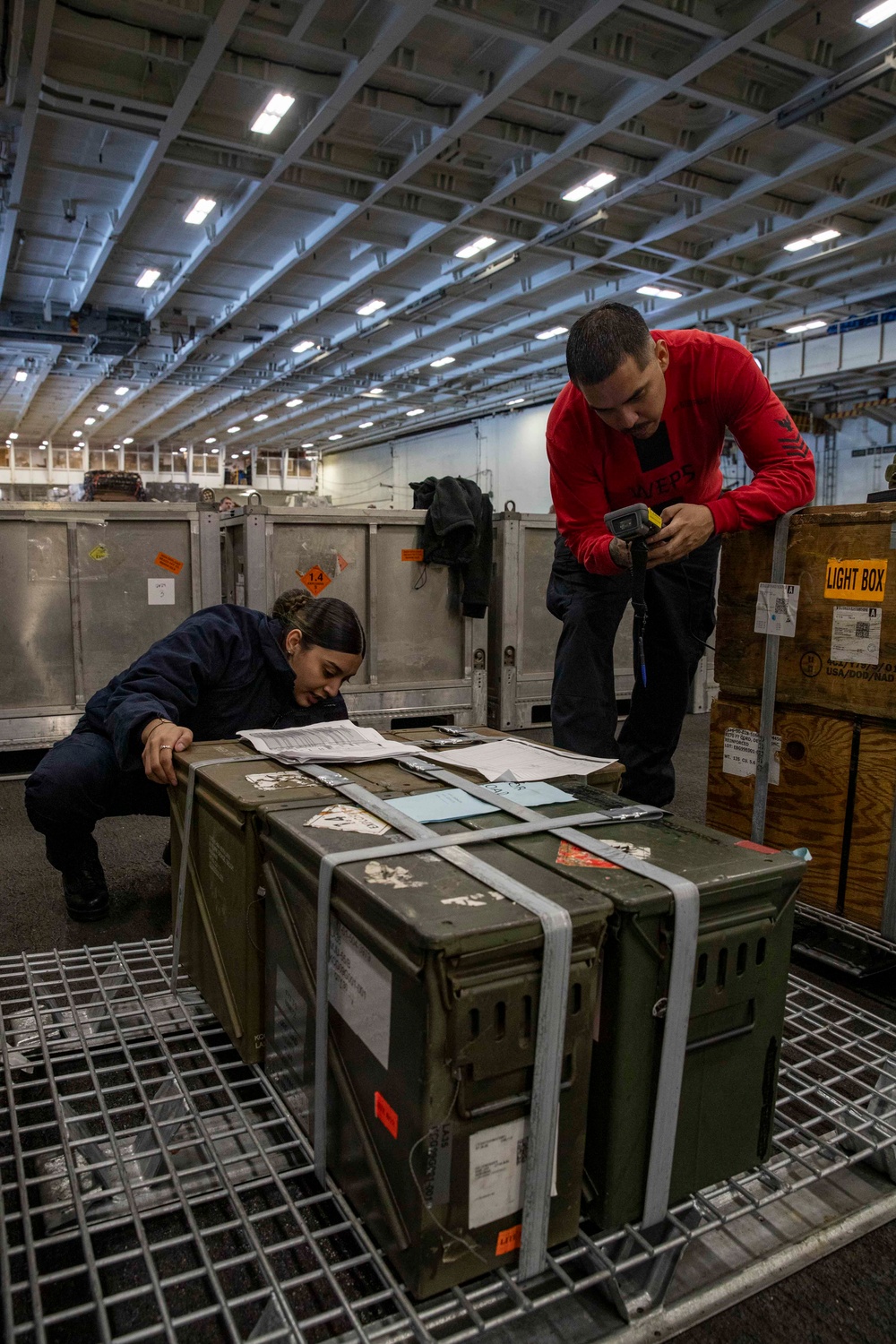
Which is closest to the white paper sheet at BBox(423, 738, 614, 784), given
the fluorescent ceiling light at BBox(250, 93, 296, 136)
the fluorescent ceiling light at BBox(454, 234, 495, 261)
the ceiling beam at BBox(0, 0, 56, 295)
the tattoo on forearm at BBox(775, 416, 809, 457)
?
the tattoo on forearm at BBox(775, 416, 809, 457)

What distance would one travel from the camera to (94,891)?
8.07 feet

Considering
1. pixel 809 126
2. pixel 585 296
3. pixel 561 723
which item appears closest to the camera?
pixel 561 723

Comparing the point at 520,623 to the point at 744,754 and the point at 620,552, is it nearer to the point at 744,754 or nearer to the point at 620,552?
the point at 744,754

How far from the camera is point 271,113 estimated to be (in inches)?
263

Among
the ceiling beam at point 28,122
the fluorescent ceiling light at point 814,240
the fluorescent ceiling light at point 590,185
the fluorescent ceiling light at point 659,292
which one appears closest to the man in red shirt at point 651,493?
the ceiling beam at point 28,122

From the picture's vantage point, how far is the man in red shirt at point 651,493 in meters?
1.98

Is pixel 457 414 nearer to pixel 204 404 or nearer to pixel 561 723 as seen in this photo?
pixel 204 404

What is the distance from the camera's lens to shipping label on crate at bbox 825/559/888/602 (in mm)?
1984

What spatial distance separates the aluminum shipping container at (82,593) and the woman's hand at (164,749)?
117 inches

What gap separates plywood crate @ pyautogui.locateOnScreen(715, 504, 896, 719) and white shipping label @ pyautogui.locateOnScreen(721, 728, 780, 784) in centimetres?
12

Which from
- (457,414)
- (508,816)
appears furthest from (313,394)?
(508,816)

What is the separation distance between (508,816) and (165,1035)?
33.7 inches

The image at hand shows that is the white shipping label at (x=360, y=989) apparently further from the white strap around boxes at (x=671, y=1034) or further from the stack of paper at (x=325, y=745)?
the stack of paper at (x=325, y=745)

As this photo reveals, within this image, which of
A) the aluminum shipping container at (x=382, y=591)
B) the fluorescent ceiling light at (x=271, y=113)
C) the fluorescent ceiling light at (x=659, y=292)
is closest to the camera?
the aluminum shipping container at (x=382, y=591)
